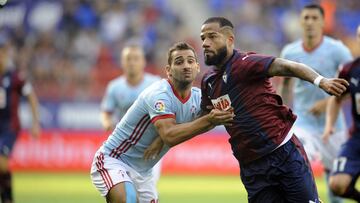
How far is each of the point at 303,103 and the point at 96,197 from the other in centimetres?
459

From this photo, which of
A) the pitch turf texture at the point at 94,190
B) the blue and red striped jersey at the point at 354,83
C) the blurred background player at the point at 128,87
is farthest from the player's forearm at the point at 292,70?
the pitch turf texture at the point at 94,190

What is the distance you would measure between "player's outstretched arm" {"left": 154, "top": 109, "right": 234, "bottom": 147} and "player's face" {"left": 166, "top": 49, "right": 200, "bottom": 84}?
1.40ft

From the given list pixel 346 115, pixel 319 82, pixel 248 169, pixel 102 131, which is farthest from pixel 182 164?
pixel 319 82

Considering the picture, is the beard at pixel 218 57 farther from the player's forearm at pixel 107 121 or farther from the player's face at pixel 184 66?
the player's forearm at pixel 107 121

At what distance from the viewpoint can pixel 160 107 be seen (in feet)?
24.4

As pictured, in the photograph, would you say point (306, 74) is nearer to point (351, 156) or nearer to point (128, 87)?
point (351, 156)

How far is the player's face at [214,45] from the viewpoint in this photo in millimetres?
7039

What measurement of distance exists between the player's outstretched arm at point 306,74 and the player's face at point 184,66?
37.8 inches

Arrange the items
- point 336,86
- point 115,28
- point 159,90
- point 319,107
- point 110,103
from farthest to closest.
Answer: point 115,28, point 110,103, point 319,107, point 159,90, point 336,86

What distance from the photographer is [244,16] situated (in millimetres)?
21047

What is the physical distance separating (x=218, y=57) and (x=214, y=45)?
0.12 m

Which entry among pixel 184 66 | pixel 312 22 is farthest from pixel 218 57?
pixel 312 22

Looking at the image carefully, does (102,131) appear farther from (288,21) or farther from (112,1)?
(288,21)

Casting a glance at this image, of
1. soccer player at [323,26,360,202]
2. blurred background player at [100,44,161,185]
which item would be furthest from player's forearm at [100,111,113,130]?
soccer player at [323,26,360,202]
